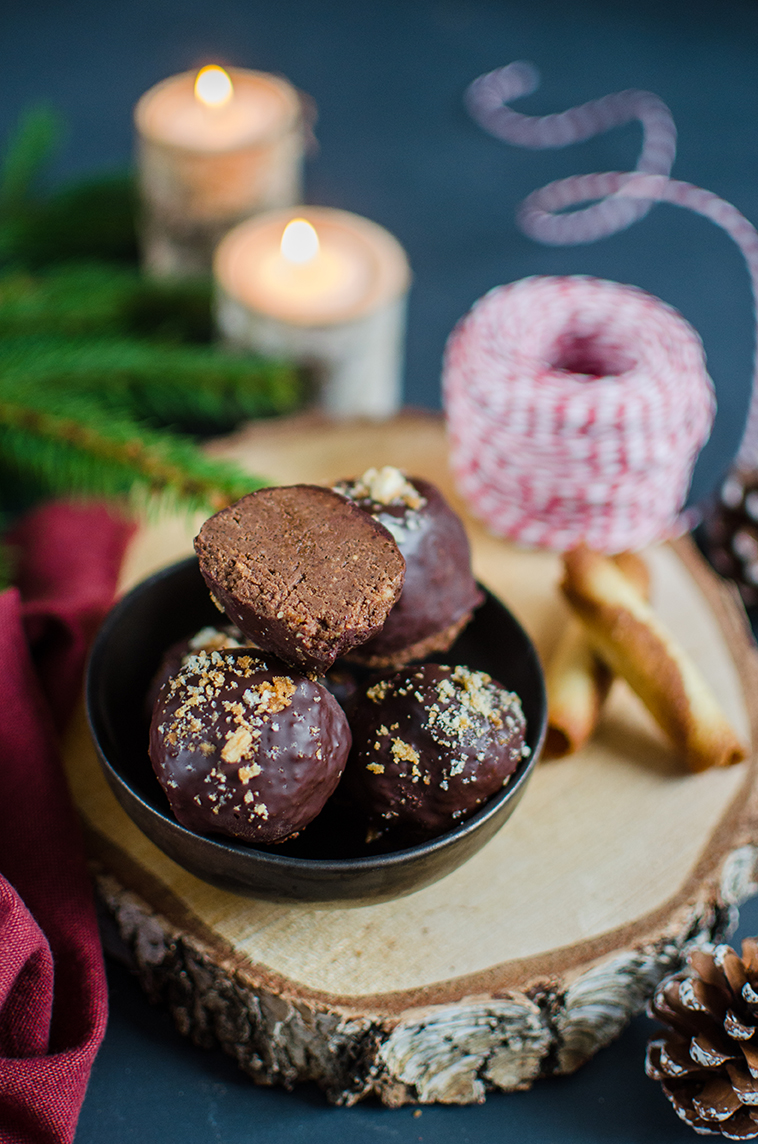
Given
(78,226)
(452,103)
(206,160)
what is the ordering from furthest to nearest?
(452,103), (78,226), (206,160)

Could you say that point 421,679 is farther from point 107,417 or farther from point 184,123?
point 184,123

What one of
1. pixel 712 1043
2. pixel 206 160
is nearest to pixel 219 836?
pixel 712 1043

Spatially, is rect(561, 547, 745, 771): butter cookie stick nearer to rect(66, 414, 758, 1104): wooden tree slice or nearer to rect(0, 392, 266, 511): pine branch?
rect(66, 414, 758, 1104): wooden tree slice

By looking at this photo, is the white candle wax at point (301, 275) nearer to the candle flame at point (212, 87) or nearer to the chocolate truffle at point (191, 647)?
the candle flame at point (212, 87)

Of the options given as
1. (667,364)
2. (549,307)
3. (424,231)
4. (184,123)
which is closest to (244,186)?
(184,123)

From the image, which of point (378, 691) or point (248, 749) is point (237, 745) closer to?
point (248, 749)

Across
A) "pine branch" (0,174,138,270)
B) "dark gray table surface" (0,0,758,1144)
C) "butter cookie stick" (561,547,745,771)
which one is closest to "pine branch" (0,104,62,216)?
"pine branch" (0,174,138,270)

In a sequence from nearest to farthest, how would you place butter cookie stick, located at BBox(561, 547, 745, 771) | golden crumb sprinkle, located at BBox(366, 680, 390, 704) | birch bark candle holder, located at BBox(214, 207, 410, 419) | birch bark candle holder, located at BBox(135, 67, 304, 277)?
golden crumb sprinkle, located at BBox(366, 680, 390, 704), butter cookie stick, located at BBox(561, 547, 745, 771), birch bark candle holder, located at BBox(214, 207, 410, 419), birch bark candle holder, located at BBox(135, 67, 304, 277)
